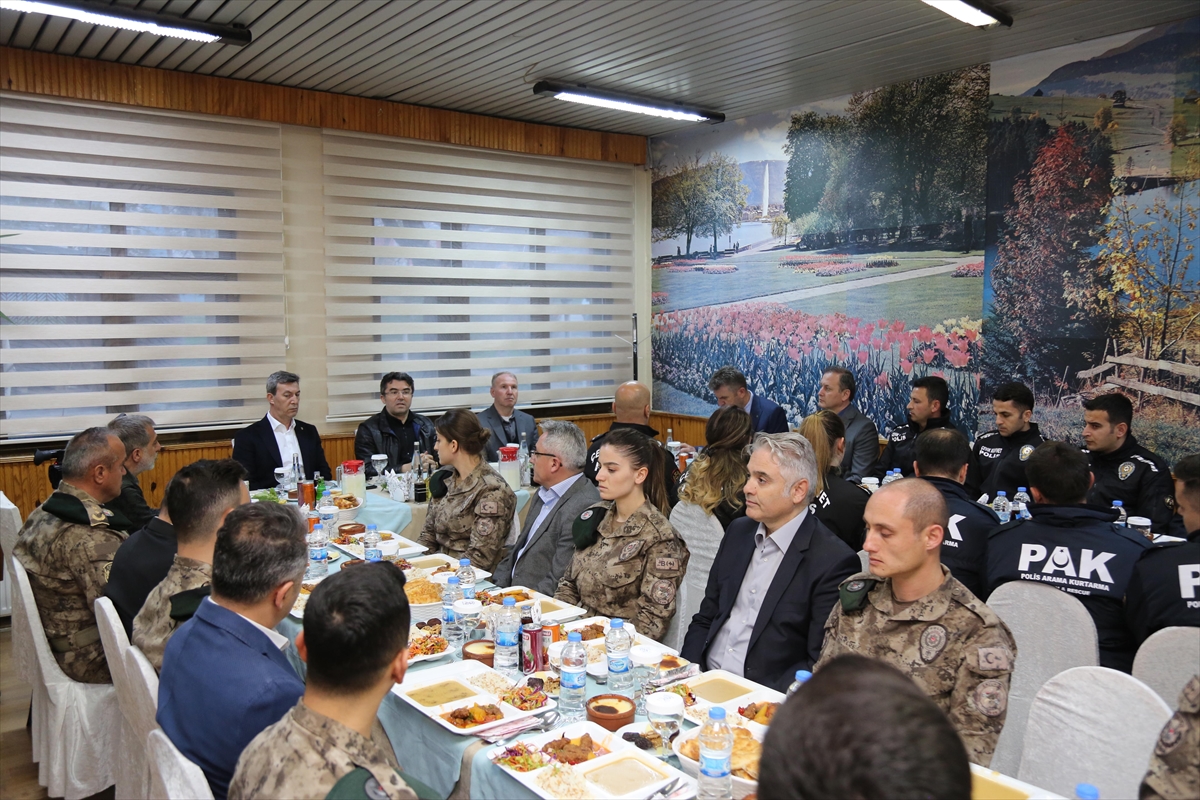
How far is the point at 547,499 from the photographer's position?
14.1 ft

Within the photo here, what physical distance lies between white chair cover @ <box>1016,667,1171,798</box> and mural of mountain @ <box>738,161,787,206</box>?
6.36 metres

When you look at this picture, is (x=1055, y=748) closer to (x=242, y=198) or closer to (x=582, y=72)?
(x=582, y=72)

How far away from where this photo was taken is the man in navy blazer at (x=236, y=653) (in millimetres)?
2111

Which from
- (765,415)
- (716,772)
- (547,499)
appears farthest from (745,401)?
(716,772)

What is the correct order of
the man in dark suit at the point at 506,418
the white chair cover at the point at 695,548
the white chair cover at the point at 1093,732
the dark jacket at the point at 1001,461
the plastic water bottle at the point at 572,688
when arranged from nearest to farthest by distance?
the white chair cover at the point at 1093,732, the plastic water bottle at the point at 572,688, the white chair cover at the point at 695,548, the dark jacket at the point at 1001,461, the man in dark suit at the point at 506,418

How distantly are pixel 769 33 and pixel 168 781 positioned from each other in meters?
5.54

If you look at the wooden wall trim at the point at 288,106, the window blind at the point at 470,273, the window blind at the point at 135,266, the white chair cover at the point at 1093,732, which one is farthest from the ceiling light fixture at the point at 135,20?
the white chair cover at the point at 1093,732

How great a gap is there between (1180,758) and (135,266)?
703 centimetres

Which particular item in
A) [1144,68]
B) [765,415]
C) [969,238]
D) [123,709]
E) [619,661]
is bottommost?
[123,709]

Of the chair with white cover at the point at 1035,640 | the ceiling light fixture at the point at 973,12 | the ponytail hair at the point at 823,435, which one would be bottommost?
the chair with white cover at the point at 1035,640

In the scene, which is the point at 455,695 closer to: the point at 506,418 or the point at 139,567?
the point at 139,567

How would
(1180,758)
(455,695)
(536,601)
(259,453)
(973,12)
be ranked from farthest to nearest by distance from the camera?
(259,453) → (973,12) → (536,601) → (455,695) → (1180,758)

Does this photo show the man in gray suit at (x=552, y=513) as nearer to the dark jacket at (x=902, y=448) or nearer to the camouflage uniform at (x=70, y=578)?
the camouflage uniform at (x=70, y=578)

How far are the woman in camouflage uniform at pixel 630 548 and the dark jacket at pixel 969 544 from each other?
131 cm
